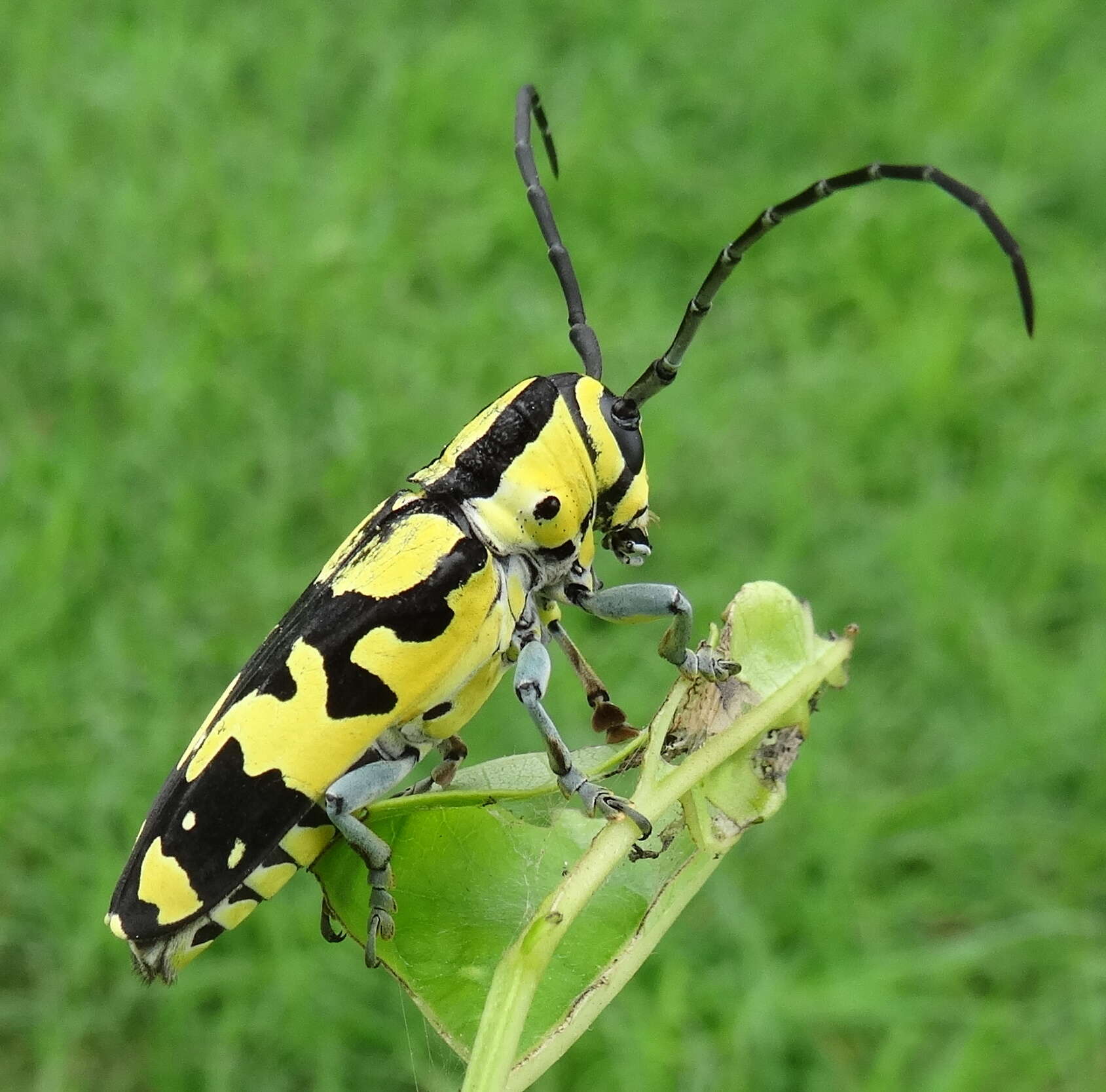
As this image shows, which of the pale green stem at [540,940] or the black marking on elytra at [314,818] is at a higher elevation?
the black marking on elytra at [314,818]

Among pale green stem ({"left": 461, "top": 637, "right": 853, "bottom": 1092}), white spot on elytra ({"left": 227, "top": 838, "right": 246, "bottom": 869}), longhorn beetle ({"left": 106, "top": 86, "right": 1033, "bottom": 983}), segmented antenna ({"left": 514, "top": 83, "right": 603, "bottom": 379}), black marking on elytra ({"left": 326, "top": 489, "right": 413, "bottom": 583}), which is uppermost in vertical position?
segmented antenna ({"left": 514, "top": 83, "right": 603, "bottom": 379})

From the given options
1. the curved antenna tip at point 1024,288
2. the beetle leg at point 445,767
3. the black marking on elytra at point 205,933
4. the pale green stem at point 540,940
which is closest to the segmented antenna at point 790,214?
the curved antenna tip at point 1024,288

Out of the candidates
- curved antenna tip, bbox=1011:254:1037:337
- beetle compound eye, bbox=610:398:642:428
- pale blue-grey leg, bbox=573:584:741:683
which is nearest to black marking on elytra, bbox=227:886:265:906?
pale blue-grey leg, bbox=573:584:741:683

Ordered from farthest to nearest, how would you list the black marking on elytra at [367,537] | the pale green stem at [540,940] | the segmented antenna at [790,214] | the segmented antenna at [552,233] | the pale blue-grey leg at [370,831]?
1. the segmented antenna at [552,233]
2. the black marking on elytra at [367,537]
3. the segmented antenna at [790,214]
4. the pale blue-grey leg at [370,831]
5. the pale green stem at [540,940]

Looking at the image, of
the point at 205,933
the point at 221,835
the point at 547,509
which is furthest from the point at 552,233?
the point at 205,933

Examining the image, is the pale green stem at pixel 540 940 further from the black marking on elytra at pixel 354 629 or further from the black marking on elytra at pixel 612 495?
the black marking on elytra at pixel 612 495

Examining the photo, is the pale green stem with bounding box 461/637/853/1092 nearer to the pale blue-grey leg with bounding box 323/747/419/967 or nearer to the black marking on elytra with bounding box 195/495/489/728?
the pale blue-grey leg with bounding box 323/747/419/967
